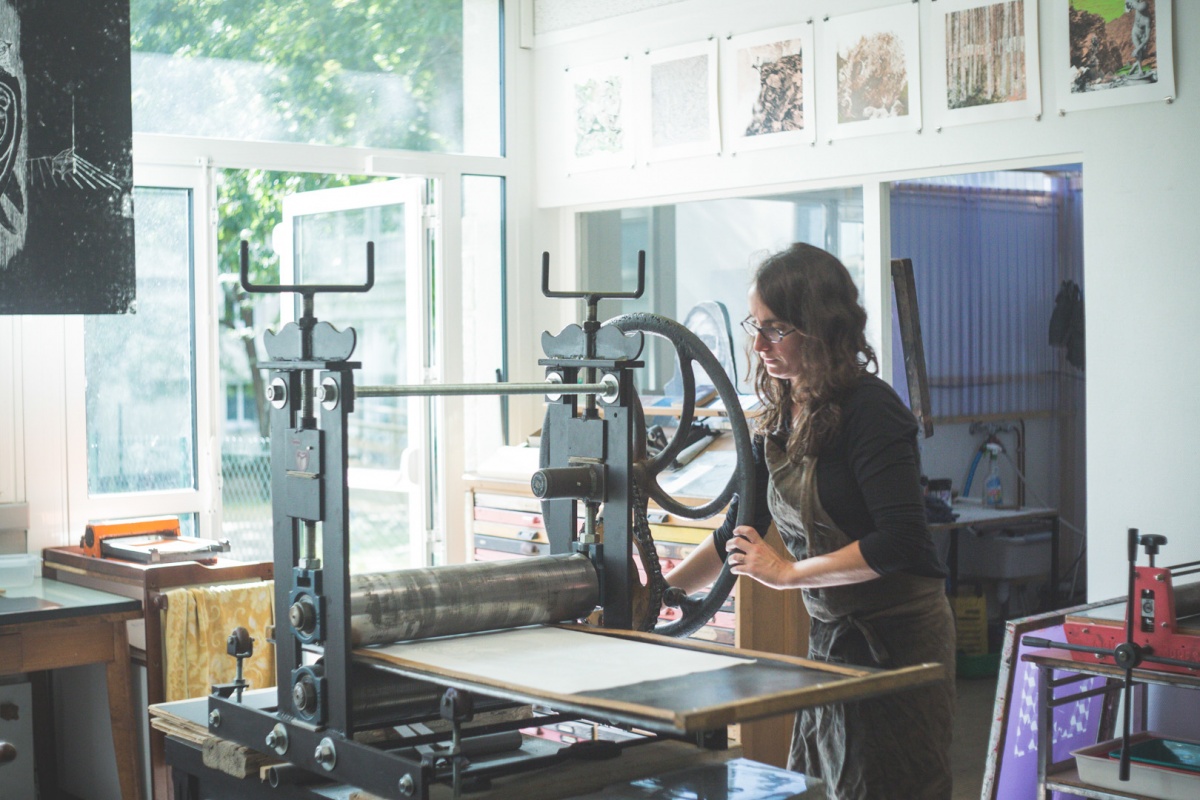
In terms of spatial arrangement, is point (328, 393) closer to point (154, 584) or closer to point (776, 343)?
point (776, 343)

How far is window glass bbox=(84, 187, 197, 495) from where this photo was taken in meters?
4.52

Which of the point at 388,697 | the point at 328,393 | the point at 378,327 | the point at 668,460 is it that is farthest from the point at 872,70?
the point at 388,697

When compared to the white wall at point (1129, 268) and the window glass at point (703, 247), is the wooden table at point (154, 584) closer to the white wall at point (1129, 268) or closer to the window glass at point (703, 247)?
the window glass at point (703, 247)

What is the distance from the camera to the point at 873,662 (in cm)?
230

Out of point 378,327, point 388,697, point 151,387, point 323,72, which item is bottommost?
point 388,697

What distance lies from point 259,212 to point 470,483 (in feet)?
5.13

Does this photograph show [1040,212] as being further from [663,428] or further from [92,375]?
[92,375]

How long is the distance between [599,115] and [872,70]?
50.8 inches

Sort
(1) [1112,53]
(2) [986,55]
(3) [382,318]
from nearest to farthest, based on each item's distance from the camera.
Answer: (1) [1112,53], (2) [986,55], (3) [382,318]

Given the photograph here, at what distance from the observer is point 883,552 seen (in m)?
2.18

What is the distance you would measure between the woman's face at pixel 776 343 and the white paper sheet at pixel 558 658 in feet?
1.84

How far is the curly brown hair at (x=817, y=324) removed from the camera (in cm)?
228

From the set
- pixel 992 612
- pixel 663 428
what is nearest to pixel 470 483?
pixel 663 428

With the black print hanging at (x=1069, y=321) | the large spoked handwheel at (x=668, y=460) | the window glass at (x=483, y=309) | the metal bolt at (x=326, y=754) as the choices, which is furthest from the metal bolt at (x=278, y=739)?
the black print hanging at (x=1069, y=321)
